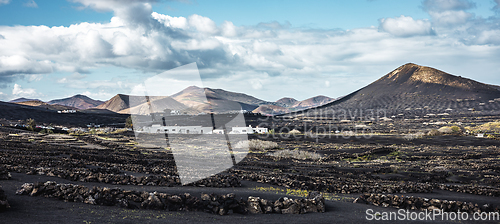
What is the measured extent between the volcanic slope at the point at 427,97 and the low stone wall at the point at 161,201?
153 metres

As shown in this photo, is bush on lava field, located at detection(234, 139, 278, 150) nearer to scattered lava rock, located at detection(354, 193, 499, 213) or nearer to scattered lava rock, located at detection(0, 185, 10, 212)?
scattered lava rock, located at detection(354, 193, 499, 213)

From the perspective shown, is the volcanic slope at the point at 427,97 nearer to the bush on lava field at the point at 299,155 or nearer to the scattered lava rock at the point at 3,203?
the bush on lava field at the point at 299,155

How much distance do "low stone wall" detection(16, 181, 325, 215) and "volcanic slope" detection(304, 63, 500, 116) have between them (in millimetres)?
152790

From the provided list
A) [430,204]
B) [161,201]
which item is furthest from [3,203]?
[430,204]

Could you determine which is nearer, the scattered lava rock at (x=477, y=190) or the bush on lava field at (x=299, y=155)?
the scattered lava rock at (x=477, y=190)

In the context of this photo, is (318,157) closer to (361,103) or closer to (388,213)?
(388,213)

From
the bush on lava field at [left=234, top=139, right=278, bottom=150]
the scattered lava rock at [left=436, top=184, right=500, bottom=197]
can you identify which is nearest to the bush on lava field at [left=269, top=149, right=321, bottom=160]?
the bush on lava field at [left=234, top=139, right=278, bottom=150]

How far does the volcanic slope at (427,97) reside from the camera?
147750mm

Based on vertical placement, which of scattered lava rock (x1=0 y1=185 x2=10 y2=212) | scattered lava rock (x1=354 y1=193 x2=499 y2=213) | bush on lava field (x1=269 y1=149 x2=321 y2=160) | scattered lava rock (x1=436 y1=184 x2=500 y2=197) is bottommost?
bush on lava field (x1=269 y1=149 x2=321 y2=160)

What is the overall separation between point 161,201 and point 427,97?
185737 mm

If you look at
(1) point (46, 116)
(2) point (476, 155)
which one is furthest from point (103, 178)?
(1) point (46, 116)

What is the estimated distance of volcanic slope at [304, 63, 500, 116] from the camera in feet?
485

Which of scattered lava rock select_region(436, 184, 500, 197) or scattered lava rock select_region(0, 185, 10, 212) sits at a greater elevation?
scattered lava rock select_region(0, 185, 10, 212)

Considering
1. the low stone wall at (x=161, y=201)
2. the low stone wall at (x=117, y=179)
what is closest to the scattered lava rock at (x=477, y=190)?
the low stone wall at (x=161, y=201)
